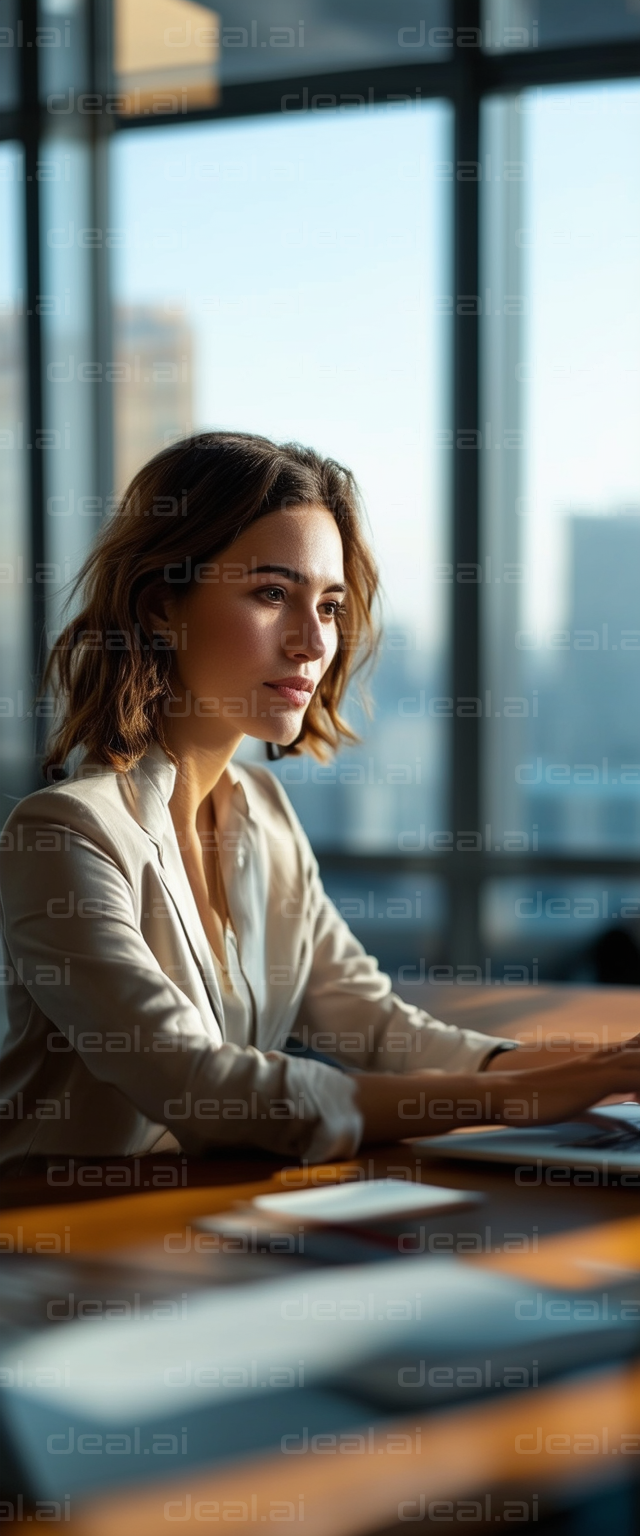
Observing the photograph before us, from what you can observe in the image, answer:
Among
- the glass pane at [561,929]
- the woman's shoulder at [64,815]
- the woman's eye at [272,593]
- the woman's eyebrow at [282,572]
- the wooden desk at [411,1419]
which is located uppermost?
the woman's eyebrow at [282,572]

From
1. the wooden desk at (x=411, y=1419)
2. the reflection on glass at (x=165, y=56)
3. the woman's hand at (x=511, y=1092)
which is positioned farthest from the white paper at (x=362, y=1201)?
the reflection on glass at (x=165, y=56)

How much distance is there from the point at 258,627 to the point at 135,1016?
56 cm

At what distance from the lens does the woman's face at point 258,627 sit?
1.76m

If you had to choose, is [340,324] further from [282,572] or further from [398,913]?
[282,572]

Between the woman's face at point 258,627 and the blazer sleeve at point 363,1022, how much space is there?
0.39m

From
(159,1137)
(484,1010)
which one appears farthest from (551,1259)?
(484,1010)

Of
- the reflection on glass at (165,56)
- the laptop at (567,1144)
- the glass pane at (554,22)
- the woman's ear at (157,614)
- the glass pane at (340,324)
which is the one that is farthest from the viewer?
the reflection on glass at (165,56)

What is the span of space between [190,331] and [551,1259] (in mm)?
4111

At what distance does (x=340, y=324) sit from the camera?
4656 mm

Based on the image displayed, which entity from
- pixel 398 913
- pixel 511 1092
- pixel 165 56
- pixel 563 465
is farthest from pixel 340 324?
pixel 511 1092

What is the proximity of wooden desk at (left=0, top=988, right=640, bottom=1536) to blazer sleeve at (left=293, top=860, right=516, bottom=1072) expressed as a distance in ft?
0.43

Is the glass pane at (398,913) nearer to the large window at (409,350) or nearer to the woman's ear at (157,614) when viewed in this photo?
the large window at (409,350)

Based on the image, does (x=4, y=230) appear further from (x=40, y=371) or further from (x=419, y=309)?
(x=419, y=309)

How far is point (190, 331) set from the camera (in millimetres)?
4738
